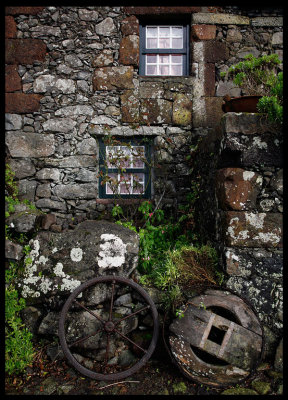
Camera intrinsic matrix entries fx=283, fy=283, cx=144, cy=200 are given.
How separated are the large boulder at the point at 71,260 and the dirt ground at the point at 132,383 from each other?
2.06 ft

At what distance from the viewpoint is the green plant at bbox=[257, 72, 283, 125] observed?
114 inches

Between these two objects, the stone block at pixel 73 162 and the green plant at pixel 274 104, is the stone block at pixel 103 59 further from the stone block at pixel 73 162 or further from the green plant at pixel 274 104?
the green plant at pixel 274 104

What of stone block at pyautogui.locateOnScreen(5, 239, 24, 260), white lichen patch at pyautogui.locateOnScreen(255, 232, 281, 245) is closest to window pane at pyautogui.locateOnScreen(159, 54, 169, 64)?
white lichen patch at pyautogui.locateOnScreen(255, 232, 281, 245)

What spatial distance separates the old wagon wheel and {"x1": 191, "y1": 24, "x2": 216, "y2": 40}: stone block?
4025 millimetres

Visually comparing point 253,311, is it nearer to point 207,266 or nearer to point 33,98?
point 207,266

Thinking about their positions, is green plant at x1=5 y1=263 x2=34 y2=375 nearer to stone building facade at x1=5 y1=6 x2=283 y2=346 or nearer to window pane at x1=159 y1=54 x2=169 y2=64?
stone building facade at x1=5 y1=6 x2=283 y2=346

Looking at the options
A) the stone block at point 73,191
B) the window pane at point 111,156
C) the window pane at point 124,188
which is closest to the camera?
the window pane at point 111,156

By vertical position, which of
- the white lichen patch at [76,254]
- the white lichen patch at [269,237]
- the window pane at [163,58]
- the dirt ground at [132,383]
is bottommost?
the dirt ground at [132,383]

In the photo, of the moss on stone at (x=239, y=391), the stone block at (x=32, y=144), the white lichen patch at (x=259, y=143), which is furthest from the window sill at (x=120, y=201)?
the moss on stone at (x=239, y=391)

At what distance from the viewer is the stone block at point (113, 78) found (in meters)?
4.55

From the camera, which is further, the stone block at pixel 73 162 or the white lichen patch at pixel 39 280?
the stone block at pixel 73 162

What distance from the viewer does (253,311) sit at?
2.80m

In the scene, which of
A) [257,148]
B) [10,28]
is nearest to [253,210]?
[257,148]

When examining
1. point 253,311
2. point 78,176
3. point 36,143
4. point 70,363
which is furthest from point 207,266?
point 36,143
